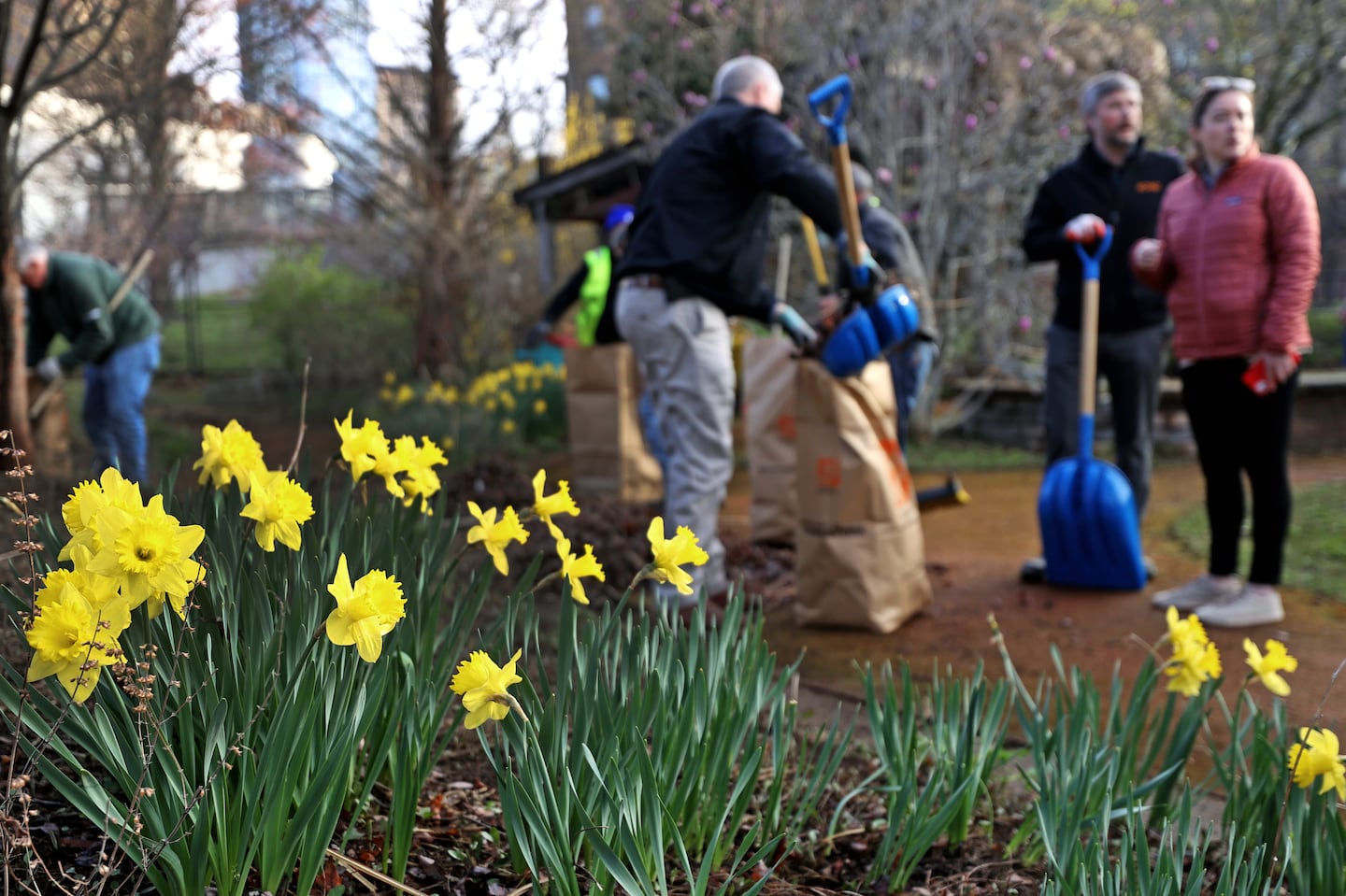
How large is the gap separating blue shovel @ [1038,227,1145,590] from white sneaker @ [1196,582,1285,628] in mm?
438

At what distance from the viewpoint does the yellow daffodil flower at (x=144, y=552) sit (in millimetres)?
1141

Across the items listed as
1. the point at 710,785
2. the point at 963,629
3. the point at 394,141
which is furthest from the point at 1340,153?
the point at 710,785

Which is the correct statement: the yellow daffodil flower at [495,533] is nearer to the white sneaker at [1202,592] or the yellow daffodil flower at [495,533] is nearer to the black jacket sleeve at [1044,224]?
the white sneaker at [1202,592]

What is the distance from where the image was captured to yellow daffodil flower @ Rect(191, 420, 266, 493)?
166 cm

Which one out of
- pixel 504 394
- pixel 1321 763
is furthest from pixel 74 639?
pixel 504 394

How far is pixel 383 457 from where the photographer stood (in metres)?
1.74

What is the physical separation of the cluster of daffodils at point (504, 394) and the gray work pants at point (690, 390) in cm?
404

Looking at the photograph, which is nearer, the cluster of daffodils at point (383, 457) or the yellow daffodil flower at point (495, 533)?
the yellow daffodil flower at point (495, 533)

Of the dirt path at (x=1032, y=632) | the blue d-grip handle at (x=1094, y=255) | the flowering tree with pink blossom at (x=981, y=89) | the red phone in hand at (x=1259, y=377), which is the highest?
the flowering tree with pink blossom at (x=981, y=89)

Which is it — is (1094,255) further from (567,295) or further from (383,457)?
(383,457)

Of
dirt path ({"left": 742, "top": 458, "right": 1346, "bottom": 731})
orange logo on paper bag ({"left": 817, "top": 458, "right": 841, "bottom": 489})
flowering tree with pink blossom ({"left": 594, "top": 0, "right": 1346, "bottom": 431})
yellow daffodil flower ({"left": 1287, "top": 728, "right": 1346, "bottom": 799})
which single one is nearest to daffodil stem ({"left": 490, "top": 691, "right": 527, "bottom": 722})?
yellow daffodil flower ({"left": 1287, "top": 728, "right": 1346, "bottom": 799})

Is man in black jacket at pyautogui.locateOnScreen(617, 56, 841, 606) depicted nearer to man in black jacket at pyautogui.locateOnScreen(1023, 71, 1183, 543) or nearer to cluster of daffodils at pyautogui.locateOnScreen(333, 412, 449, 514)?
man in black jacket at pyautogui.locateOnScreen(1023, 71, 1183, 543)

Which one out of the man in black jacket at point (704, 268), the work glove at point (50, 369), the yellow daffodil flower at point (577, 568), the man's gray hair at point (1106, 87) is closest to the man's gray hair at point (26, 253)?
the work glove at point (50, 369)

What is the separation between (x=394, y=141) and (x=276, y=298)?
4790 millimetres
